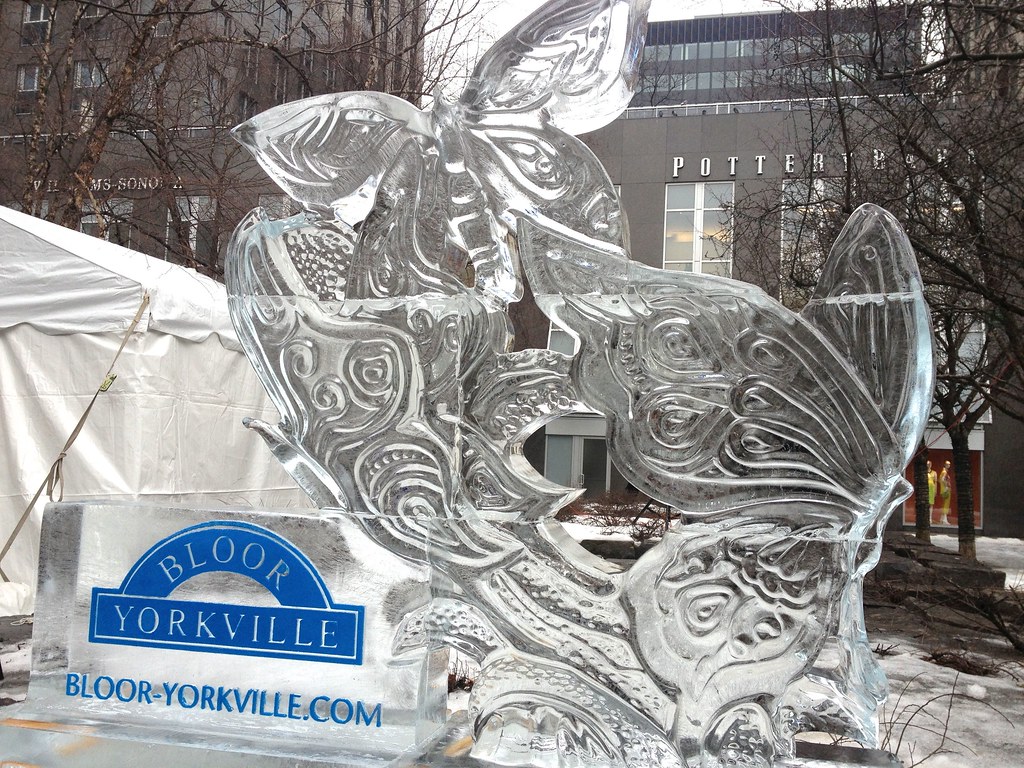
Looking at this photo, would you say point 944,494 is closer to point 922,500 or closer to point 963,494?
→ point 922,500

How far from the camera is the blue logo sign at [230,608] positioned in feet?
7.39

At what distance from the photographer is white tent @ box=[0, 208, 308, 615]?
5316 mm

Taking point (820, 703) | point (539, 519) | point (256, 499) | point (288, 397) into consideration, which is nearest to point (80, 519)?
point (288, 397)

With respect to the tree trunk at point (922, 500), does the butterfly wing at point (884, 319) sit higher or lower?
higher

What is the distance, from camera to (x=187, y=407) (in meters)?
5.89

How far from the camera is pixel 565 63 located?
7.72 feet

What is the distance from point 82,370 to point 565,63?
4233 mm

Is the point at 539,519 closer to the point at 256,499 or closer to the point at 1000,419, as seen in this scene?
the point at 256,499

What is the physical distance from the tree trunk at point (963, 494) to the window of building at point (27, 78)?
1183 centimetres

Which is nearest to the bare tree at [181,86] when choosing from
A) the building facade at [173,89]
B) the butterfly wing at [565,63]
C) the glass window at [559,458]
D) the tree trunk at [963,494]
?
the building facade at [173,89]

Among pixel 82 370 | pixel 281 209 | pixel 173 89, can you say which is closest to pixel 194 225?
pixel 173 89

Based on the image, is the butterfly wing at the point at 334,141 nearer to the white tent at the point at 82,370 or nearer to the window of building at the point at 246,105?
the white tent at the point at 82,370

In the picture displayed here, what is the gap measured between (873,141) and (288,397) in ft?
24.2

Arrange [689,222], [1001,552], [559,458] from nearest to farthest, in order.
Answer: [1001,552] → [689,222] → [559,458]
